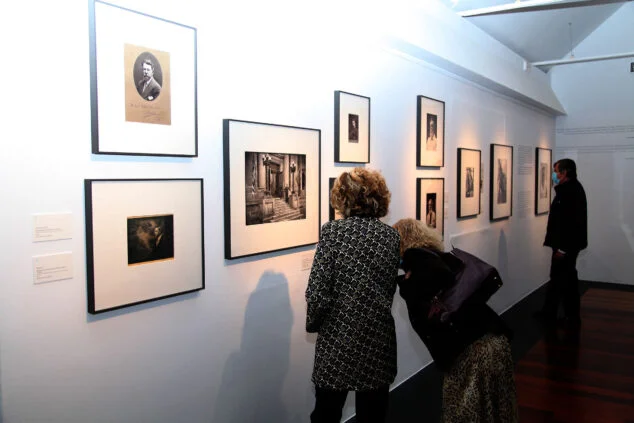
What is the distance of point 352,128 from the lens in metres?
3.89

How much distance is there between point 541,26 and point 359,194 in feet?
17.8

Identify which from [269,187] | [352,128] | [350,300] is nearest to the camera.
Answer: [350,300]

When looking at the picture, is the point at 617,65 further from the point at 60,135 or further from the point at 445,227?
the point at 60,135

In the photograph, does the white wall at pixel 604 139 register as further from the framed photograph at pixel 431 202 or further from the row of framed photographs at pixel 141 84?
the row of framed photographs at pixel 141 84

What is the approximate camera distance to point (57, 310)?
2.18 m

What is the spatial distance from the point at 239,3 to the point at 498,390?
231cm

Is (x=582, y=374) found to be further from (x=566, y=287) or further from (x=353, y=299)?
(x=353, y=299)

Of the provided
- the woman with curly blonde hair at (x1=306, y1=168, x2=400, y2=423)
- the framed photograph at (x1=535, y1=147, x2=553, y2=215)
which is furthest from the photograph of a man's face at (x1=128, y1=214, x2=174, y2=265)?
the framed photograph at (x1=535, y1=147, x2=553, y2=215)

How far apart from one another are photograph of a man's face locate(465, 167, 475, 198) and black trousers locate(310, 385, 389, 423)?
11.7 feet

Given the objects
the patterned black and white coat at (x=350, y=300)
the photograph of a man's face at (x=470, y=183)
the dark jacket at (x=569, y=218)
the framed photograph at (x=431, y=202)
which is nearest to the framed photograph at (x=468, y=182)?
the photograph of a man's face at (x=470, y=183)

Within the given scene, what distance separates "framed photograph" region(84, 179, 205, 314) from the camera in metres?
2.28

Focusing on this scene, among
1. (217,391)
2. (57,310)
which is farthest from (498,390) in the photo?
(57,310)

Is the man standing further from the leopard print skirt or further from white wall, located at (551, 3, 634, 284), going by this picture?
the leopard print skirt

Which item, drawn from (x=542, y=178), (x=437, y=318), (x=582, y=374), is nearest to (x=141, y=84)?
(x=437, y=318)
